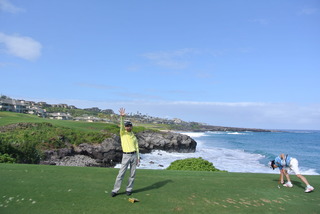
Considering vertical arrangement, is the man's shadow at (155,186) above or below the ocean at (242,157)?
above

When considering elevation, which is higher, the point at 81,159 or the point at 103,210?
the point at 103,210

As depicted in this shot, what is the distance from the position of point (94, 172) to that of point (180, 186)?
3.83 meters

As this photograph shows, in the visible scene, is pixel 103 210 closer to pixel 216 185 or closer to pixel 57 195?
pixel 57 195

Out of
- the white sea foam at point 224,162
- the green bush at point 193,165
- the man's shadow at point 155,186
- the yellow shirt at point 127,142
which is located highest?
the yellow shirt at point 127,142

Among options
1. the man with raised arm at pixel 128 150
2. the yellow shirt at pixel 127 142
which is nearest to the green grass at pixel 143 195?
the man with raised arm at pixel 128 150

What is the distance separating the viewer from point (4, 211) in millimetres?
5879

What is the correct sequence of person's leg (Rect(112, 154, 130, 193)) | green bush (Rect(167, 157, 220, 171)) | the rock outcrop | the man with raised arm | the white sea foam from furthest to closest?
the white sea foam → the rock outcrop → green bush (Rect(167, 157, 220, 171)) → the man with raised arm → person's leg (Rect(112, 154, 130, 193))

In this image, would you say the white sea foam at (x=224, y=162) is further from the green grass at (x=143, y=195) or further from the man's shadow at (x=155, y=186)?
the man's shadow at (x=155, y=186)

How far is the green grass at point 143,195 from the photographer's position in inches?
255

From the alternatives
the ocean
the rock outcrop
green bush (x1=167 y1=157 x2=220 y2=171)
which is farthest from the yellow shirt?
the ocean

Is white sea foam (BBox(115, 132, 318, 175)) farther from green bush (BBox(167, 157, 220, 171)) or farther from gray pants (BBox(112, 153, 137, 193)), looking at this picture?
gray pants (BBox(112, 153, 137, 193))

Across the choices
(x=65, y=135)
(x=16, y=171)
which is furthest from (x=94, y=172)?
(x=65, y=135)

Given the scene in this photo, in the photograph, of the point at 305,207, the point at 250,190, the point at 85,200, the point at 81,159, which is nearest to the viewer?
the point at 85,200

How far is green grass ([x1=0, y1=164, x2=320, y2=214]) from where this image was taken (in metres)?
6.46
